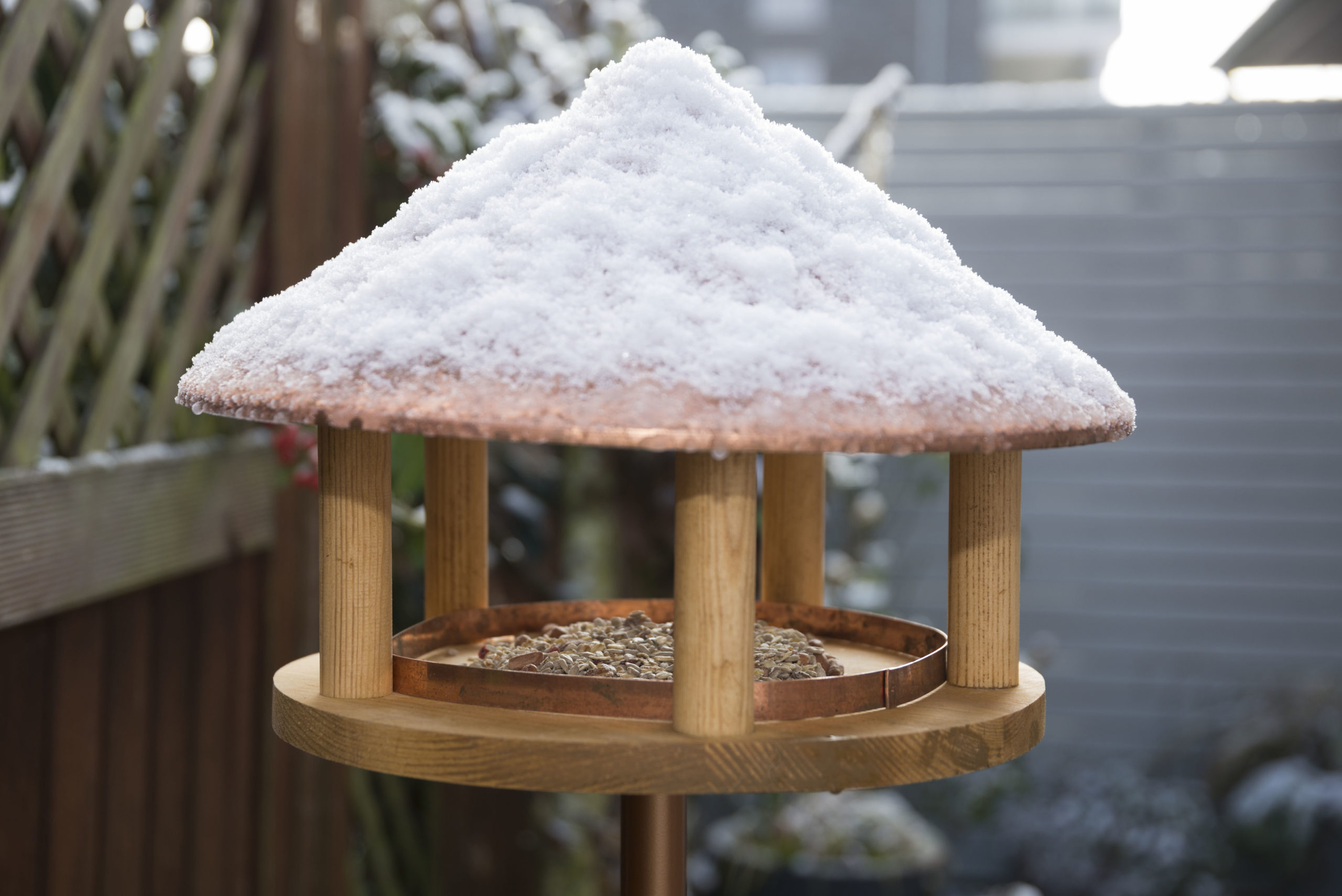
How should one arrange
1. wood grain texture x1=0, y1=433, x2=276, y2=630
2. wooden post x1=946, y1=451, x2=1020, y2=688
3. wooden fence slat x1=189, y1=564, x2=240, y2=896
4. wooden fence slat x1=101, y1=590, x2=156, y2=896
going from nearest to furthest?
wooden post x1=946, y1=451, x2=1020, y2=688 < wood grain texture x1=0, y1=433, x2=276, y2=630 < wooden fence slat x1=101, y1=590, x2=156, y2=896 < wooden fence slat x1=189, y1=564, x2=240, y2=896

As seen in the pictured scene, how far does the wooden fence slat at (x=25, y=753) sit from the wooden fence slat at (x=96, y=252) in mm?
221

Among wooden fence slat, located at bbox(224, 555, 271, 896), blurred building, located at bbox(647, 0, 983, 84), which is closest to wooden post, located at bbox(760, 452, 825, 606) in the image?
wooden fence slat, located at bbox(224, 555, 271, 896)

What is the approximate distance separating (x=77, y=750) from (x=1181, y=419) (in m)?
3.51

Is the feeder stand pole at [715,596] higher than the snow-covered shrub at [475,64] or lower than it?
lower

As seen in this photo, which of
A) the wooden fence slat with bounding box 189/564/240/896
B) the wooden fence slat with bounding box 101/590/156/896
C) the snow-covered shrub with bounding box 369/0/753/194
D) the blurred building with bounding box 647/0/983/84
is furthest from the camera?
the blurred building with bounding box 647/0/983/84

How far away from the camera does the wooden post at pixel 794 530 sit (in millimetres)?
1208

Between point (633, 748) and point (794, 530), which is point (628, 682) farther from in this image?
point (794, 530)

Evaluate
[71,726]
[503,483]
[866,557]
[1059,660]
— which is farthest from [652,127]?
[1059,660]

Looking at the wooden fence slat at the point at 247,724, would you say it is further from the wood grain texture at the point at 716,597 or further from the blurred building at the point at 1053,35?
the blurred building at the point at 1053,35

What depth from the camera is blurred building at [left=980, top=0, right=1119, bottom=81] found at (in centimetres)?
1288

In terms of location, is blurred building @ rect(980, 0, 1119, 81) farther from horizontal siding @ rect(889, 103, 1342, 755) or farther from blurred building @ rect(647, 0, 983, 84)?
horizontal siding @ rect(889, 103, 1342, 755)

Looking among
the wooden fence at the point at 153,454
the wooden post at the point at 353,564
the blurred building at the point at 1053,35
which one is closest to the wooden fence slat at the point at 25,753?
the wooden fence at the point at 153,454

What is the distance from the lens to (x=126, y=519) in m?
1.50

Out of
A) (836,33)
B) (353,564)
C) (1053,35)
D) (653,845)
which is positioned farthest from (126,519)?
(1053,35)
